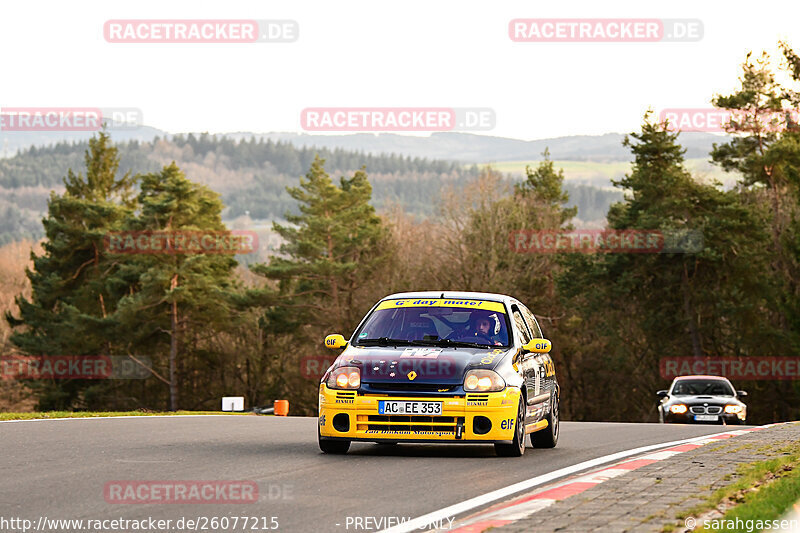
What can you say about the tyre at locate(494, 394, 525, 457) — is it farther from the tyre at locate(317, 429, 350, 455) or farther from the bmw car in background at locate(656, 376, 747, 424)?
the bmw car in background at locate(656, 376, 747, 424)

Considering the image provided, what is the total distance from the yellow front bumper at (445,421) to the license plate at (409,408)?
0.13 ft

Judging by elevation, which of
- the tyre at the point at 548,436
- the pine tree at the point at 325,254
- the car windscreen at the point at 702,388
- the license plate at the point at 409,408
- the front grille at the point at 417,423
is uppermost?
the pine tree at the point at 325,254

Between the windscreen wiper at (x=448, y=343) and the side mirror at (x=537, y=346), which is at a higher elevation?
the windscreen wiper at (x=448, y=343)

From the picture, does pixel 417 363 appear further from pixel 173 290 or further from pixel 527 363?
pixel 173 290

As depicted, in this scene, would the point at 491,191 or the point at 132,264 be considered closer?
the point at 491,191

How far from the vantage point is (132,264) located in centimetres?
6988

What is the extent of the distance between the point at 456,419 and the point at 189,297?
186ft

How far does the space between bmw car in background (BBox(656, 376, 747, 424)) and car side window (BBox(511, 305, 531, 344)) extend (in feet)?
→ 44.4

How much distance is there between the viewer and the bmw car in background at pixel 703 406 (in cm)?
2627

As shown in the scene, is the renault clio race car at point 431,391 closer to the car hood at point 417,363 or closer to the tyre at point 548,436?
the car hood at point 417,363

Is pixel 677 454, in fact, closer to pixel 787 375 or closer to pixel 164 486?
pixel 164 486

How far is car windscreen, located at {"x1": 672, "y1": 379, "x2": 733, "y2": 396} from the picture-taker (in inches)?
1073

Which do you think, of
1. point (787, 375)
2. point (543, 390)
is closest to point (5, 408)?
point (787, 375)

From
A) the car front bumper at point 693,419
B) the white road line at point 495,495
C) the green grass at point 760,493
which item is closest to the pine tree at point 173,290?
the car front bumper at point 693,419
